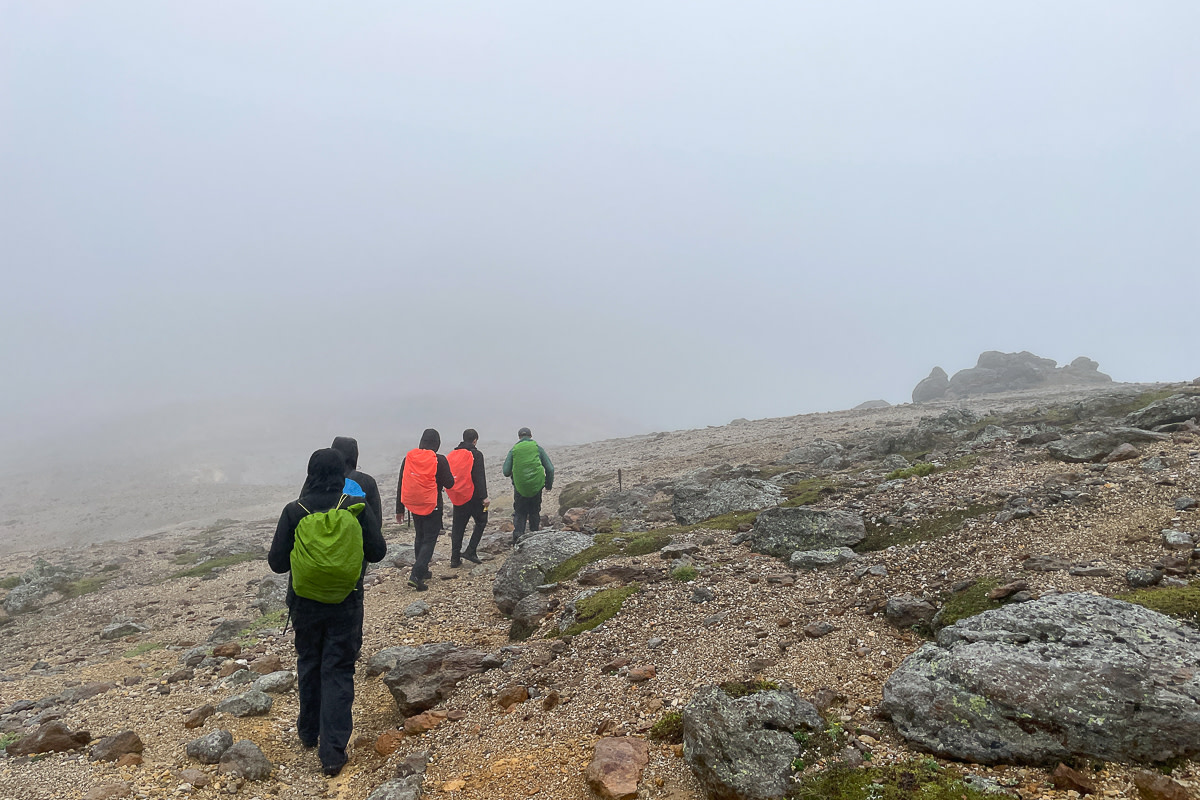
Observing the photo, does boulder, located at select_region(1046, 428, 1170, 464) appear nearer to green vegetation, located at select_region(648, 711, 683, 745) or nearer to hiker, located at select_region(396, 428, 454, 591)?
green vegetation, located at select_region(648, 711, 683, 745)

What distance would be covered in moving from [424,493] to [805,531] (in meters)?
8.49

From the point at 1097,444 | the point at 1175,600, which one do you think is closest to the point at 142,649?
the point at 1175,600

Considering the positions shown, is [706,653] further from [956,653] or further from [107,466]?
[107,466]

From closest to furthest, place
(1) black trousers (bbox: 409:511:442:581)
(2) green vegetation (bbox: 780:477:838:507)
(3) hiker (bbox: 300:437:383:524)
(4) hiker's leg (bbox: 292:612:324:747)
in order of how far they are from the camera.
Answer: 1. (4) hiker's leg (bbox: 292:612:324:747)
2. (3) hiker (bbox: 300:437:383:524)
3. (2) green vegetation (bbox: 780:477:838:507)
4. (1) black trousers (bbox: 409:511:442:581)

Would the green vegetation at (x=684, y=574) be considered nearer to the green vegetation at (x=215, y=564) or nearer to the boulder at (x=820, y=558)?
the boulder at (x=820, y=558)

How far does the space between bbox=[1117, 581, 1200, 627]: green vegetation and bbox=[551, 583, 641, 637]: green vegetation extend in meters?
6.05

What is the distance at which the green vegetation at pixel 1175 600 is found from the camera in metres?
5.53

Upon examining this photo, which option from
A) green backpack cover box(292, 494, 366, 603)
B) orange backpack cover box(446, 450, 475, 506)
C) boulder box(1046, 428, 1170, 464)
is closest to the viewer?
green backpack cover box(292, 494, 366, 603)

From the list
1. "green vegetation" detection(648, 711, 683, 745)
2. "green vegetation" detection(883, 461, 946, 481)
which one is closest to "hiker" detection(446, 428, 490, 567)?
"green vegetation" detection(648, 711, 683, 745)

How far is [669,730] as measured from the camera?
228 inches

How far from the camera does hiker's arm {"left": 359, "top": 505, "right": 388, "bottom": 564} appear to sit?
7.20 m

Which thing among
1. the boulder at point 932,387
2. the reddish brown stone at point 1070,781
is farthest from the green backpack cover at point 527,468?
the boulder at point 932,387

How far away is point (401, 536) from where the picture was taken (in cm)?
2223

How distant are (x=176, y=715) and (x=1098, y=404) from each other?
2296cm
